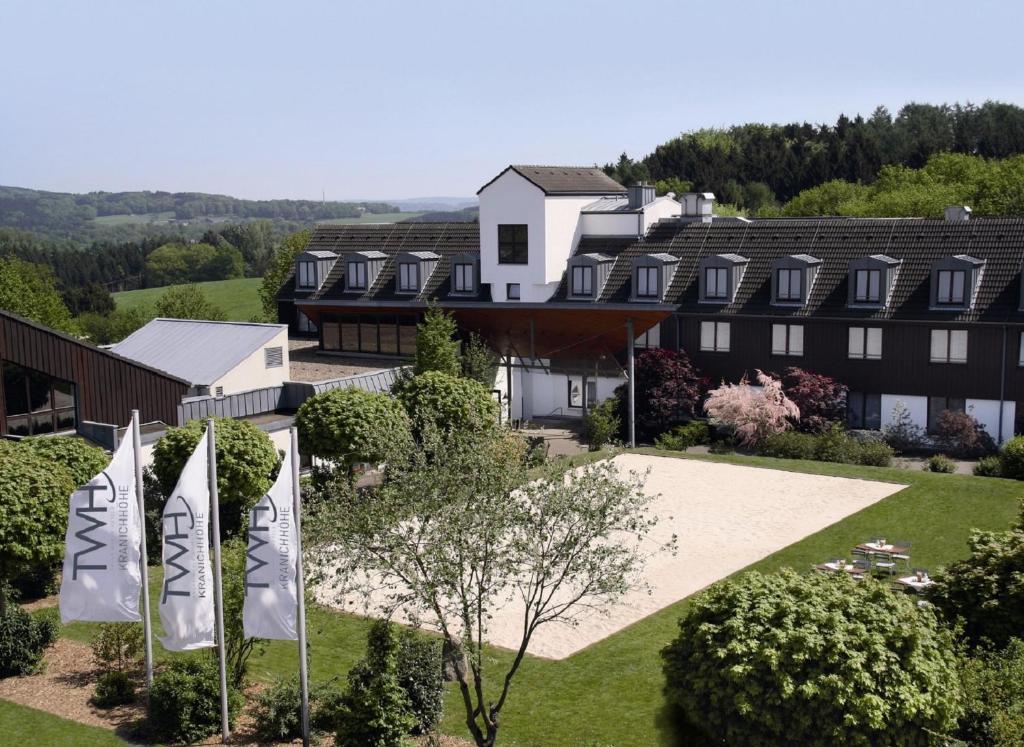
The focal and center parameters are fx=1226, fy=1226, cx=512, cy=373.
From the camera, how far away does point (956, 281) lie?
138 ft

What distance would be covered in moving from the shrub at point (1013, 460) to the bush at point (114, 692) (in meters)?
27.1

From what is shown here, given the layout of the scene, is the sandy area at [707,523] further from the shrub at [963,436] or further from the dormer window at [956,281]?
the dormer window at [956,281]

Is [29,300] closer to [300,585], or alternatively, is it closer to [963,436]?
[963,436]

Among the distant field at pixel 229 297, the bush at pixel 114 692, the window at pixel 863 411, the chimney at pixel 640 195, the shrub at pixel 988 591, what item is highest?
the chimney at pixel 640 195

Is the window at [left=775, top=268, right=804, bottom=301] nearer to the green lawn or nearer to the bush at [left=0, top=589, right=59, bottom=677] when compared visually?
the bush at [left=0, top=589, right=59, bottom=677]

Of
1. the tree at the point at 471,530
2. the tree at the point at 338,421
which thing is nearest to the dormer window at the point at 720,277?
the tree at the point at 338,421

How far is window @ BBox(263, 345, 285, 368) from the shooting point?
39.9 metres

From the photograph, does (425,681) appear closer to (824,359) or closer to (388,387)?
(388,387)

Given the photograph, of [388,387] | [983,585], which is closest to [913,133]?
[388,387]

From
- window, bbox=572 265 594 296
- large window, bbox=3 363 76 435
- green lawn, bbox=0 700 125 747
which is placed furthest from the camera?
window, bbox=572 265 594 296

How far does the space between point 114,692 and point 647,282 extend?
30257 millimetres

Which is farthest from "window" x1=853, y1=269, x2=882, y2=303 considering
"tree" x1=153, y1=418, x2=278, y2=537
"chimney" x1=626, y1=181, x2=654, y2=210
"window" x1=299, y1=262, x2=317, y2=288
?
"window" x1=299, y1=262, x2=317, y2=288

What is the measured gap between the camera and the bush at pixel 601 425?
4306 centimetres

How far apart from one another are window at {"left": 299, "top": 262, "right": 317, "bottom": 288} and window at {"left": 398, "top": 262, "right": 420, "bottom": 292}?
4613mm
